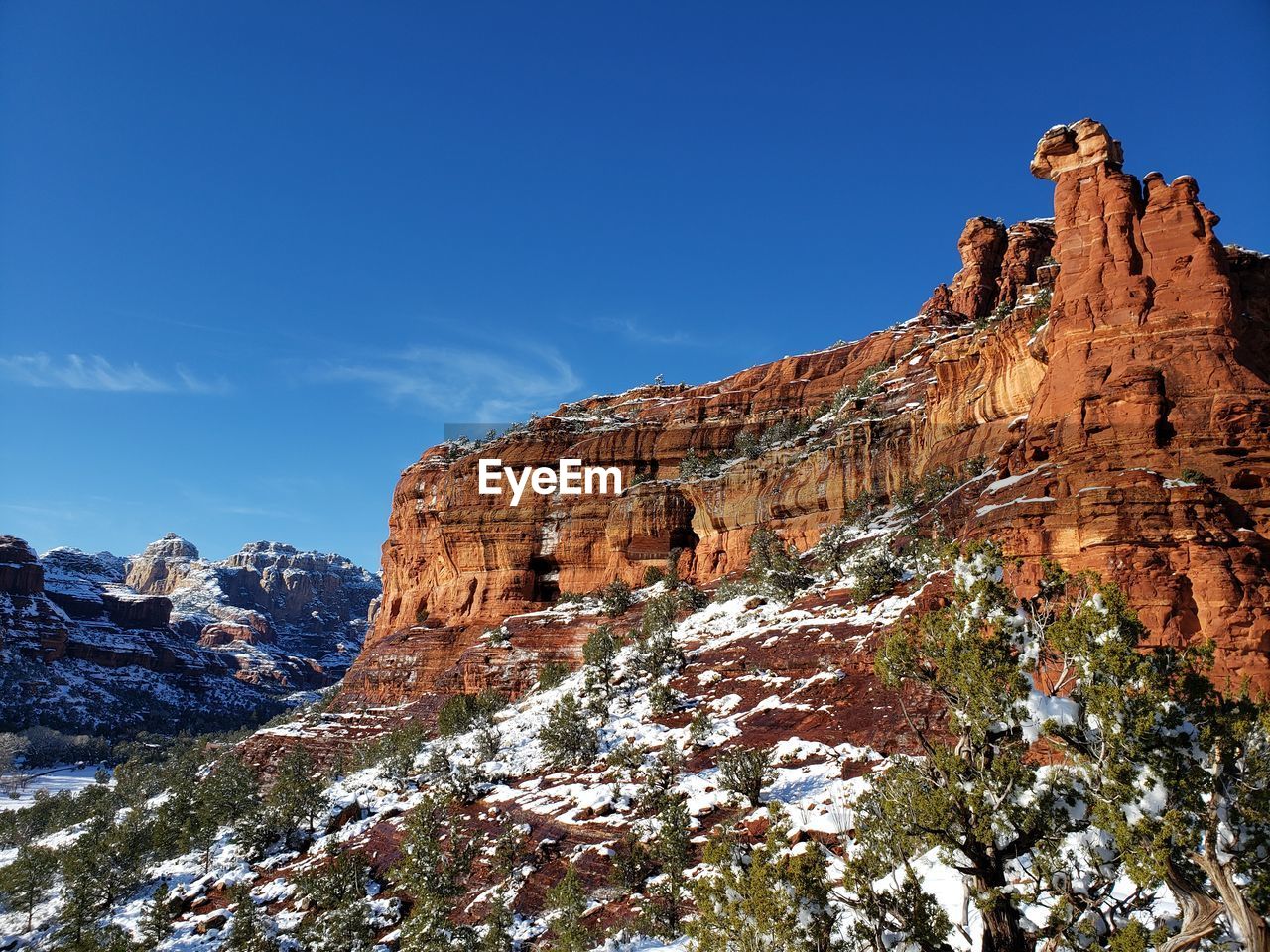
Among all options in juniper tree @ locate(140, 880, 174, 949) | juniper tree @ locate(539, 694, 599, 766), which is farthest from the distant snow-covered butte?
juniper tree @ locate(539, 694, 599, 766)

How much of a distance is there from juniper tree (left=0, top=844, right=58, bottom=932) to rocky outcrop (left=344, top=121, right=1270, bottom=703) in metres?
28.4

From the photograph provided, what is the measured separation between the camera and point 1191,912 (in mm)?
9047

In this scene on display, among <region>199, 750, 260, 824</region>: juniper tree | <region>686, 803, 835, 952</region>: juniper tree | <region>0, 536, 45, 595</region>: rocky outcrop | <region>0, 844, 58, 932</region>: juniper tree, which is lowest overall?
<region>0, 844, 58, 932</region>: juniper tree

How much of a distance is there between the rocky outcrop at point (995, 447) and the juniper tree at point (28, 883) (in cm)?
2843

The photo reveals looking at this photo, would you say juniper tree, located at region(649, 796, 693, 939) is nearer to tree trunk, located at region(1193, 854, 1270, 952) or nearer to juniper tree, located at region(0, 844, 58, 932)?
tree trunk, located at region(1193, 854, 1270, 952)

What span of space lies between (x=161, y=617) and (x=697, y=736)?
20811 centimetres

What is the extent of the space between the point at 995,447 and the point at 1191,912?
43981 mm

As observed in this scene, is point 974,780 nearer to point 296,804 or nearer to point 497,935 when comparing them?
point 497,935

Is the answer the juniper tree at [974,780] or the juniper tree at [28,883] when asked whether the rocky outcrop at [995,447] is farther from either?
the juniper tree at [28,883]

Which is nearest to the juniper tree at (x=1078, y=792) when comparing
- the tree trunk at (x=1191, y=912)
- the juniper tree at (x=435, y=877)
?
the tree trunk at (x=1191, y=912)

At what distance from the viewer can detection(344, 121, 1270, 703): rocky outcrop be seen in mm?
26328

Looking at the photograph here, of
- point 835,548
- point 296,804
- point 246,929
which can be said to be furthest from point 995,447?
point 296,804

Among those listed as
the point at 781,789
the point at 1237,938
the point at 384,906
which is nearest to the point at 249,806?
the point at 384,906

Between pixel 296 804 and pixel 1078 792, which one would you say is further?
pixel 296 804
